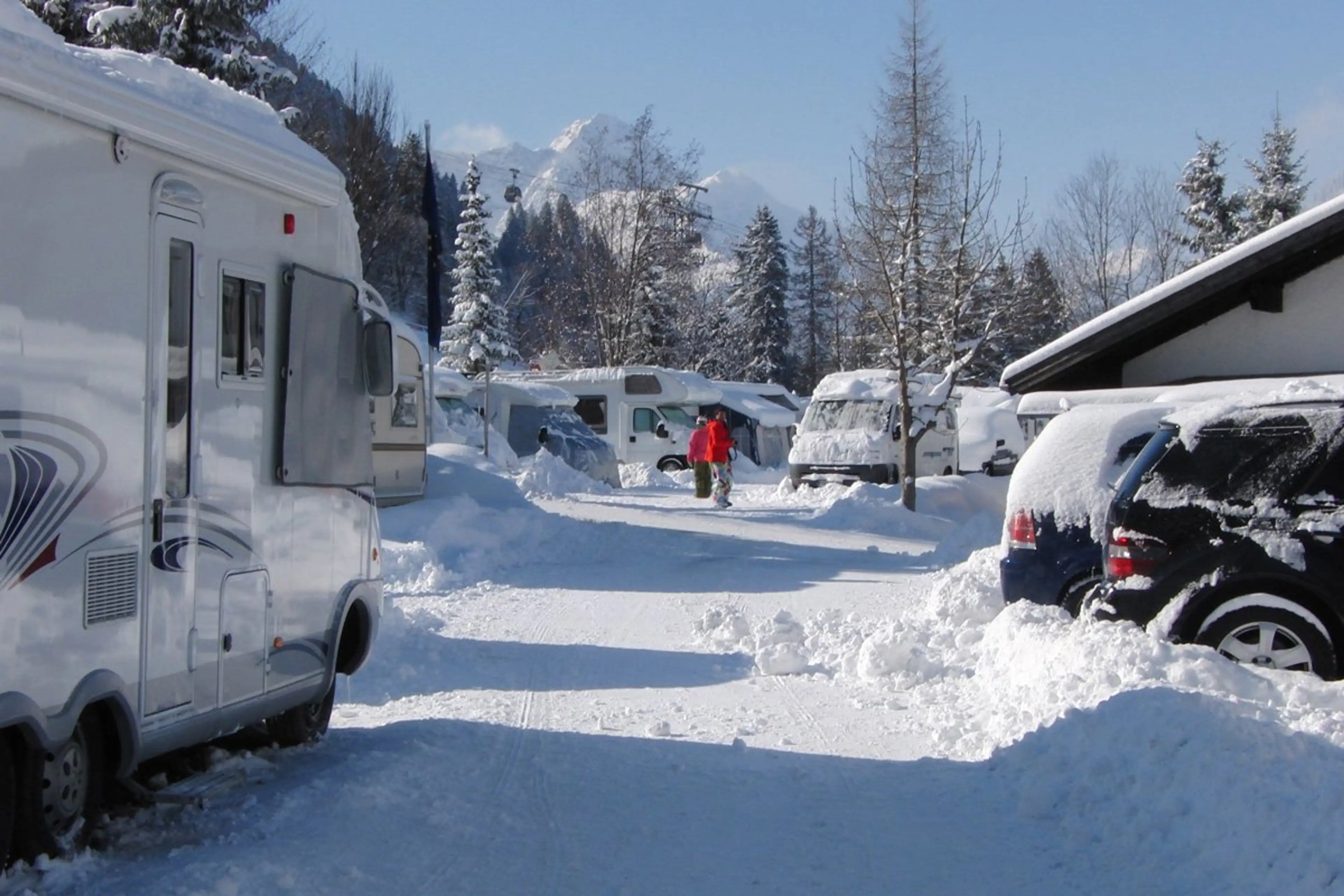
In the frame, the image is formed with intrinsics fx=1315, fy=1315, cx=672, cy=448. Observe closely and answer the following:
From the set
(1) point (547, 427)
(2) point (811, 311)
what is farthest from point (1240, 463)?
(2) point (811, 311)

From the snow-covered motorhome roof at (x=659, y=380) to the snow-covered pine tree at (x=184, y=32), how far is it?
61.8 ft

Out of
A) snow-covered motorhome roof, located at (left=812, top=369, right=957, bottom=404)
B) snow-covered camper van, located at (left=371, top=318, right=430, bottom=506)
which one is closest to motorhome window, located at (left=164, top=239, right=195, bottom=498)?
snow-covered camper van, located at (left=371, top=318, right=430, bottom=506)

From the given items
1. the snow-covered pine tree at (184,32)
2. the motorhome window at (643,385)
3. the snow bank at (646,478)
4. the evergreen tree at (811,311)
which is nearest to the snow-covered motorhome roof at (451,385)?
the motorhome window at (643,385)

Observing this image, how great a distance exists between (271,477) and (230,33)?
1422 centimetres

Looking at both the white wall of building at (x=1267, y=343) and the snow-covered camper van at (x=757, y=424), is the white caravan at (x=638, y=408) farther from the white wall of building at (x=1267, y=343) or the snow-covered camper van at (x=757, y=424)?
the white wall of building at (x=1267, y=343)

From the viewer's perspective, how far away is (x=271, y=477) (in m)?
6.67

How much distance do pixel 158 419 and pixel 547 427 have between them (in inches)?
1053

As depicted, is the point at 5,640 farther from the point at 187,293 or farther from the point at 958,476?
the point at 958,476

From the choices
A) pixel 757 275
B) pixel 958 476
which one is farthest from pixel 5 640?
pixel 757 275

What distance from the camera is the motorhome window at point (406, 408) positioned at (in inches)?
777

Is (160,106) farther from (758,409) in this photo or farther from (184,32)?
(758,409)

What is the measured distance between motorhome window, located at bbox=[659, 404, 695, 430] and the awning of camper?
4262 millimetres

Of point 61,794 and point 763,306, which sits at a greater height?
point 763,306

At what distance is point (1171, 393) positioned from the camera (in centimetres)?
1205
